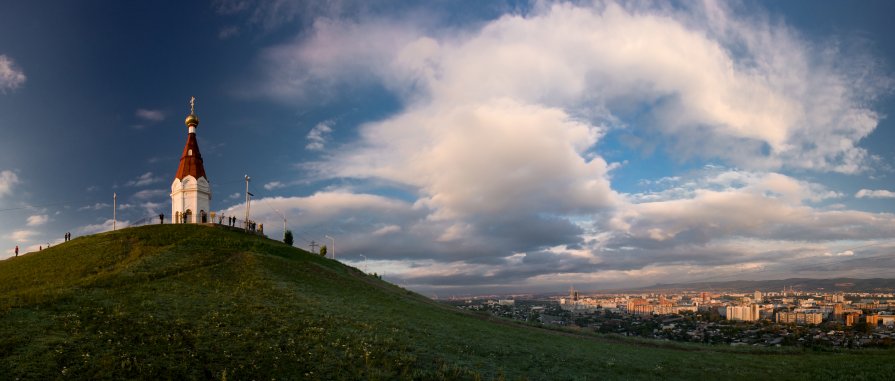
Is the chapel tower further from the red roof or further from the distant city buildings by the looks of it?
the distant city buildings

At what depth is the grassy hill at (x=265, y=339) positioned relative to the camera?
55.8 feet

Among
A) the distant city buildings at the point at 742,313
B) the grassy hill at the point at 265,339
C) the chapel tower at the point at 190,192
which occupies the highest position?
the chapel tower at the point at 190,192

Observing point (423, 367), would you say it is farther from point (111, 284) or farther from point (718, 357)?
point (111, 284)

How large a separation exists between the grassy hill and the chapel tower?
1845 centimetres

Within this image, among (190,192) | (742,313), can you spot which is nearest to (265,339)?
(190,192)

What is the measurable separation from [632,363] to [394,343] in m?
12.9

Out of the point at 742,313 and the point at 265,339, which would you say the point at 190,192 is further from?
the point at 742,313

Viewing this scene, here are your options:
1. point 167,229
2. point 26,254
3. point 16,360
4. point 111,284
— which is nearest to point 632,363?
point 16,360

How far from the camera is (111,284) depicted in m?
32.4

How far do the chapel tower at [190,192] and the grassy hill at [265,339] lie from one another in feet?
60.5

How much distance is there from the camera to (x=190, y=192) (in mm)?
61688

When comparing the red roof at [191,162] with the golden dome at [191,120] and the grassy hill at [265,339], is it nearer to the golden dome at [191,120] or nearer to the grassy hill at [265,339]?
the golden dome at [191,120]

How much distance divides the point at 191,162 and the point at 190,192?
4246 millimetres

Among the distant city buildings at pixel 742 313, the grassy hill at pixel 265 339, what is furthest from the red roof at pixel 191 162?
the distant city buildings at pixel 742 313
